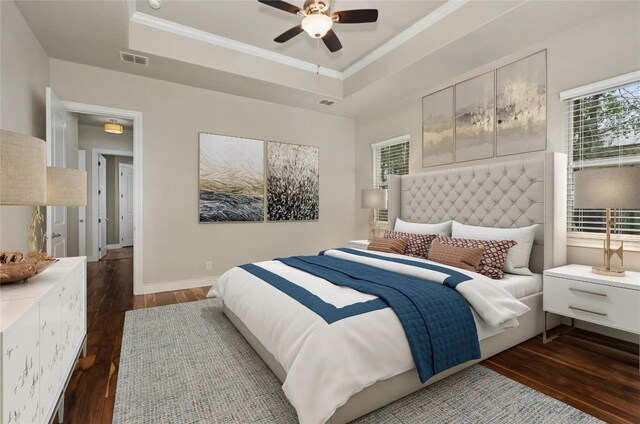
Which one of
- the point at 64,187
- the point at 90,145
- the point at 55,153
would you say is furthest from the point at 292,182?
the point at 90,145

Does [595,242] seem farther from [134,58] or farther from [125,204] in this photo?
[125,204]

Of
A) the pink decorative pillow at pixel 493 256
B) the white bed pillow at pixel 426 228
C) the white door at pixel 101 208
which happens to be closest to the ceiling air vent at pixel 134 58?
the white bed pillow at pixel 426 228

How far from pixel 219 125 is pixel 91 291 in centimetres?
291

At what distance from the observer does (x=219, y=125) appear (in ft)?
15.4

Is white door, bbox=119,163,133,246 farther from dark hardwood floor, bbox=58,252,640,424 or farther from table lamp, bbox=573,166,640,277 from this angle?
table lamp, bbox=573,166,640,277

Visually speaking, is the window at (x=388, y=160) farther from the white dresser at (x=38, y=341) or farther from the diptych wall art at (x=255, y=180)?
the white dresser at (x=38, y=341)

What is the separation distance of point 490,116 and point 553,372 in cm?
264

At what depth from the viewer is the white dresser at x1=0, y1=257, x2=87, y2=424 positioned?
106 centimetres

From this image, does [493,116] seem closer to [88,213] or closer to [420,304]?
[420,304]

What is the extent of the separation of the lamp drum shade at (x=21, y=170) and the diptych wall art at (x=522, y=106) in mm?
3874

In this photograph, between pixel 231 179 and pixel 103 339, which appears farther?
pixel 231 179

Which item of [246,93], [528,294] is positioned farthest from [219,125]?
[528,294]

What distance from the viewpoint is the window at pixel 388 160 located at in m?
4.80

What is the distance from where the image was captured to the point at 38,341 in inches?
53.0
